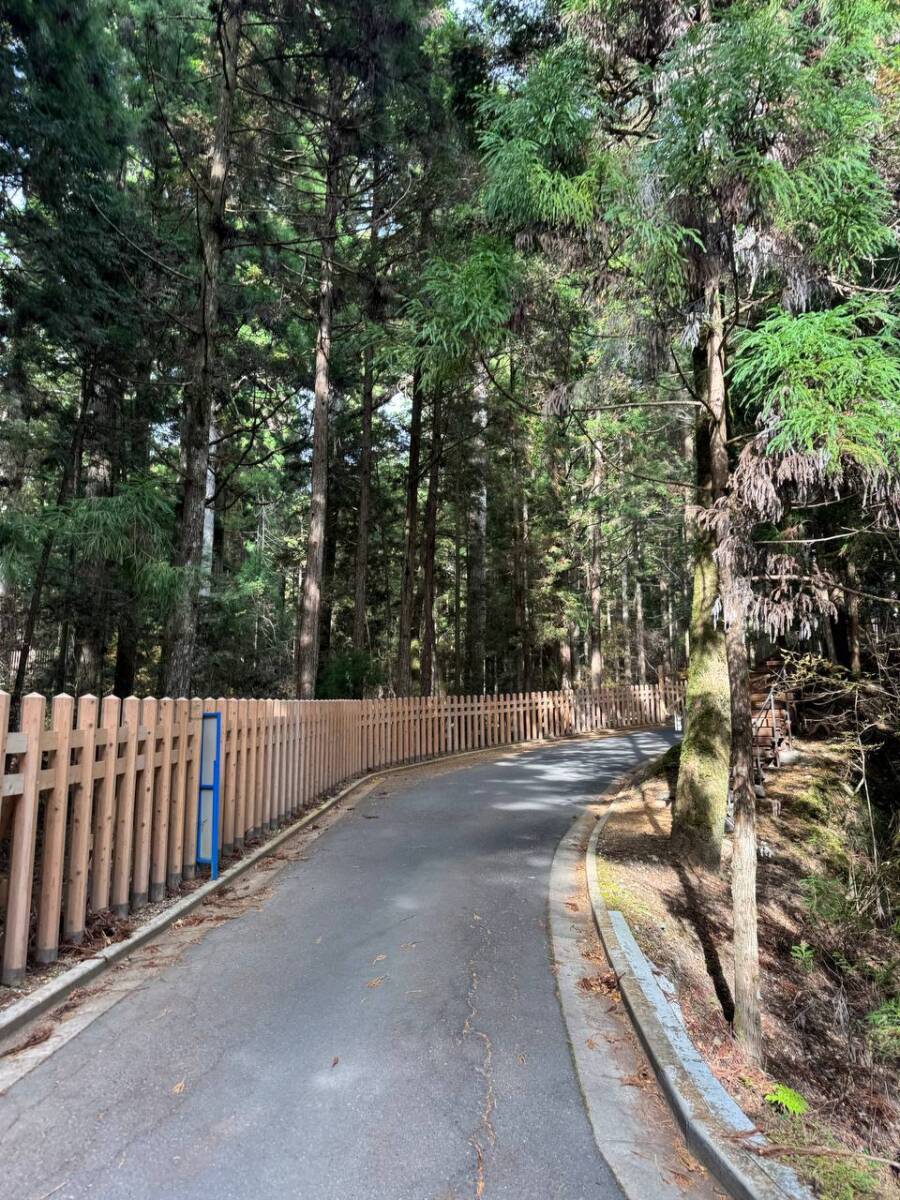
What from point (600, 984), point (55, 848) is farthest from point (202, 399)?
point (600, 984)

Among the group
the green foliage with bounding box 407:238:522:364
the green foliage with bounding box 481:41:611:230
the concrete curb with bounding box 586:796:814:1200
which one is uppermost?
the green foliage with bounding box 481:41:611:230

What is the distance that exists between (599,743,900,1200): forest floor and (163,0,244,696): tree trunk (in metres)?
5.21

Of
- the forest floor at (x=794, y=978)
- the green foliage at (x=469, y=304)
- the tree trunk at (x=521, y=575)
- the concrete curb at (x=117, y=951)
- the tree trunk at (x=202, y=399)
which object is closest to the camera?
the forest floor at (x=794, y=978)

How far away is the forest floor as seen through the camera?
10.3ft

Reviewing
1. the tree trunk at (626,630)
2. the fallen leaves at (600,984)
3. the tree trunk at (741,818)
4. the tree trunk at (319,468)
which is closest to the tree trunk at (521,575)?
the tree trunk at (626,630)

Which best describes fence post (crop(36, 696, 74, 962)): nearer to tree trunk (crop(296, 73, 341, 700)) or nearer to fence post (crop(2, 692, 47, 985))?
fence post (crop(2, 692, 47, 985))

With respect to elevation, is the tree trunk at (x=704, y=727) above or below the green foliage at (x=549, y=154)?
below

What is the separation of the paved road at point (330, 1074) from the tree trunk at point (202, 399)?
3648 mm

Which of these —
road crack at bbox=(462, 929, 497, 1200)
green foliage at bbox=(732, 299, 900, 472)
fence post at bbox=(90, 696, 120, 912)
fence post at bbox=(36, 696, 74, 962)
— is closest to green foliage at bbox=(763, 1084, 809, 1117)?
road crack at bbox=(462, 929, 497, 1200)

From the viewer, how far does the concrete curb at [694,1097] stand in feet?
7.95

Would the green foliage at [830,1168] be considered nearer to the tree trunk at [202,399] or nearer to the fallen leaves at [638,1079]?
the fallen leaves at [638,1079]

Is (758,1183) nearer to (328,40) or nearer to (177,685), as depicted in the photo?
(177,685)

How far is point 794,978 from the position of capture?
585 cm

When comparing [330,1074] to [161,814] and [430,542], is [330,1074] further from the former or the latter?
[430,542]
